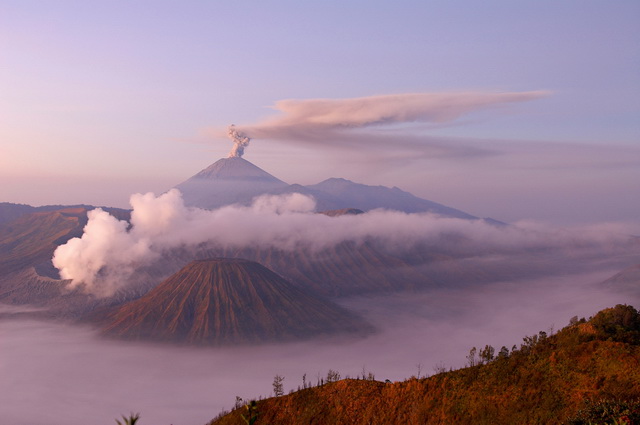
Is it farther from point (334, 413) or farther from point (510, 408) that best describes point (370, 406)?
point (510, 408)

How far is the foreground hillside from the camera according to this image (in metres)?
53.3

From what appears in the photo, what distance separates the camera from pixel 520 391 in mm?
57969

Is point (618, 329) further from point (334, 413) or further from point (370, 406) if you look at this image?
point (334, 413)

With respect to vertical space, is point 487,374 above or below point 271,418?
above

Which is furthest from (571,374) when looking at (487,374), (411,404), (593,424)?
(411,404)

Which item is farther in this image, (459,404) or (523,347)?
(523,347)

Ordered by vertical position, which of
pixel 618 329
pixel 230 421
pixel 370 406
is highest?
pixel 618 329

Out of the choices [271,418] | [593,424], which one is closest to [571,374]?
[593,424]

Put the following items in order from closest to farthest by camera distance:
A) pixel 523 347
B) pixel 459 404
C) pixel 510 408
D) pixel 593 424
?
1. pixel 593 424
2. pixel 510 408
3. pixel 459 404
4. pixel 523 347

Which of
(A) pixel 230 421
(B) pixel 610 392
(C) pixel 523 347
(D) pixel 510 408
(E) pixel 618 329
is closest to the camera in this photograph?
(B) pixel 610 392

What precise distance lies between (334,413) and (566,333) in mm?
32344

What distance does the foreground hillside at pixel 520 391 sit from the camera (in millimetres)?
53281

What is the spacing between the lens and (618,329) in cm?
6481

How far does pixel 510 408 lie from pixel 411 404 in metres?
11.9
